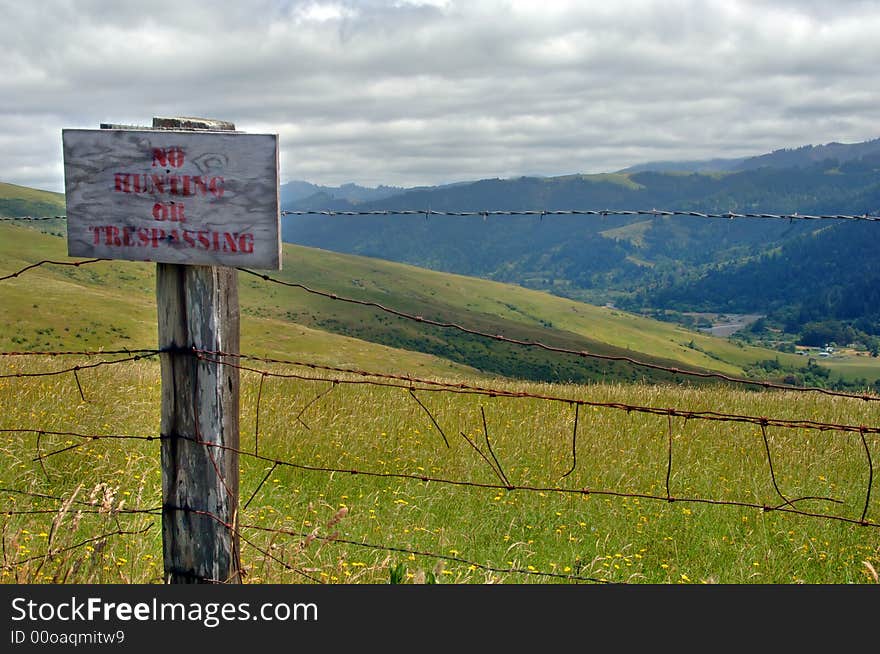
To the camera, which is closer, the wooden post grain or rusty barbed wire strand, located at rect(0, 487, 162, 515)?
the wooden post grain

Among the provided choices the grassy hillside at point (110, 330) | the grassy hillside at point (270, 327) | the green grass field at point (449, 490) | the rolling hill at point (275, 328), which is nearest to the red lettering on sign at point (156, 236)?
the green grass field at point (449, 490)

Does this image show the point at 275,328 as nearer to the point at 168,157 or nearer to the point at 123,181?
the point at 123,181

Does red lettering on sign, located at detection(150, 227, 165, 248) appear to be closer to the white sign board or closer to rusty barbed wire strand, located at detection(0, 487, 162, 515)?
the white sign board

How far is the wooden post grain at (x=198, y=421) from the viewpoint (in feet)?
13.4

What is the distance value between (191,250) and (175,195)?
29 cm

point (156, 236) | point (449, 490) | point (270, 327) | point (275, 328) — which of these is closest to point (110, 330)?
point (275, 328)

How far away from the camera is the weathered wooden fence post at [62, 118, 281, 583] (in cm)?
392

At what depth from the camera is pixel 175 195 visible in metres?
4.00

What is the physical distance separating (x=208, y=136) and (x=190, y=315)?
894 millimetres

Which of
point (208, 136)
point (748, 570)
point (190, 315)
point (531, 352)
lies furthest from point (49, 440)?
point (531, 352)

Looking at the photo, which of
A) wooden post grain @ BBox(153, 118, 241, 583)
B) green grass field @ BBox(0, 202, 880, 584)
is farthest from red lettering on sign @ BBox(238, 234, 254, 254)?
green grass field @ BBox(0, 202, 880, 584)

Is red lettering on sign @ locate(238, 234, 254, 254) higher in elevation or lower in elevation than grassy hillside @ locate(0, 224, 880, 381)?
higher

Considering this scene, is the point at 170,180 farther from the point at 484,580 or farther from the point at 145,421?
the point at 145,421

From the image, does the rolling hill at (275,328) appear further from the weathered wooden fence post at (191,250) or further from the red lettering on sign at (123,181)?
the red lettering on sign at (123,181)
